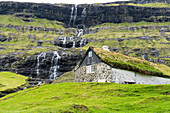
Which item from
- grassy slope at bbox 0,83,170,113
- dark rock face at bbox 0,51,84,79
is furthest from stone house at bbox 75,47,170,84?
dark rock face at bbox 0,51,84,79

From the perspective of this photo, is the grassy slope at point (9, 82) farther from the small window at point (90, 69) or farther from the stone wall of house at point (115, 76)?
the stone wall of house at point (115, 76)

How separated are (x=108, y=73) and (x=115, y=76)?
1624 mm

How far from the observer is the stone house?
151 feet

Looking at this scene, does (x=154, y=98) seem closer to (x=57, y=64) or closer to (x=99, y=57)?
(x=99, y=57)

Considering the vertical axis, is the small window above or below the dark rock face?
above

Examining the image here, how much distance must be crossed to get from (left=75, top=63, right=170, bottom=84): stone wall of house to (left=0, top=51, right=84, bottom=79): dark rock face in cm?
10780

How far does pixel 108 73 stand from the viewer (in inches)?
1812

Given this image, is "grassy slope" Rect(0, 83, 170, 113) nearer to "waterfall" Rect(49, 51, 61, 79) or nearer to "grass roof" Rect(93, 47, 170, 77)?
"grass roof" Rect(93, 47, 170, 77)

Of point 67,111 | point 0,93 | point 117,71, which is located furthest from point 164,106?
point 0,93

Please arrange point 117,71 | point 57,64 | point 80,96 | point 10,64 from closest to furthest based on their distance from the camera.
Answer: point 80,96, point 117,71, point 57,64, point 10,64

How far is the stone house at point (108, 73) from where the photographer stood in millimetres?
46025

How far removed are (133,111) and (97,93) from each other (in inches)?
490

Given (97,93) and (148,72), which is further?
(148,72)

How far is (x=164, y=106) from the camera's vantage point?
2323cm
